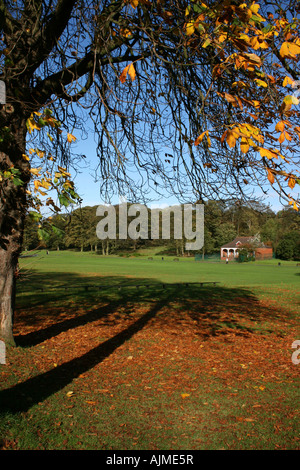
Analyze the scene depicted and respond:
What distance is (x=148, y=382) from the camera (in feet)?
18.9

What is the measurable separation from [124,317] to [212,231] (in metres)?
3.99

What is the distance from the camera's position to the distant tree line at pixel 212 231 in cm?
577

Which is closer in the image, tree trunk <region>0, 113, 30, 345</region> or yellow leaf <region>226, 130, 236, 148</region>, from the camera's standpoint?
yellow leaf <region>226, 130, 236, 148</region>

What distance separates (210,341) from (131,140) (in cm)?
515

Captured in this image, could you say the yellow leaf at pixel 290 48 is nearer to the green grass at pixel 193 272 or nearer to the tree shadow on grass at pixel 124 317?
the tree shadow on grass at pixel 124 317

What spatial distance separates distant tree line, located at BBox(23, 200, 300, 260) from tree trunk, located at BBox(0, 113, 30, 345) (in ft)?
0.99

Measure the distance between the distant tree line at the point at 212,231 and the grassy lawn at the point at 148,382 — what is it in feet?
7.29

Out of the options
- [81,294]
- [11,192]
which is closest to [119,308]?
[81,294]

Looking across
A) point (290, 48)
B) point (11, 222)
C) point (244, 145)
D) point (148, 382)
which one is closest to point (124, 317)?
point (148, 382)

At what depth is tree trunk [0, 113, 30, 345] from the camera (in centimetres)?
620

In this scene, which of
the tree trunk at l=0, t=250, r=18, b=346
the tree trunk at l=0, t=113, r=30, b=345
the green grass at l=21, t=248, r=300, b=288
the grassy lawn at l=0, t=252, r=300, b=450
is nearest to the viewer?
the grassy lawn at l=0, t=252, r=300, b=450

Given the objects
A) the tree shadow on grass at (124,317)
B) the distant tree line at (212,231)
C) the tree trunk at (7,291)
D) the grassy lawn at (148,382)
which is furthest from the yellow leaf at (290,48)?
the tree trunk at (7,291)

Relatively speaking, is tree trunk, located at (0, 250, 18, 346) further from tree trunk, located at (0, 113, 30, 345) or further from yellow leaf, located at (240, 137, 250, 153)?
yellow leaf, located at (240, 137, 250, 153)

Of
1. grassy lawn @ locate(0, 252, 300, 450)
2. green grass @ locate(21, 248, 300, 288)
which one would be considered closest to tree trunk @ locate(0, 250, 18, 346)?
grassy lawn @ locate(0, 252, 300, 450)
